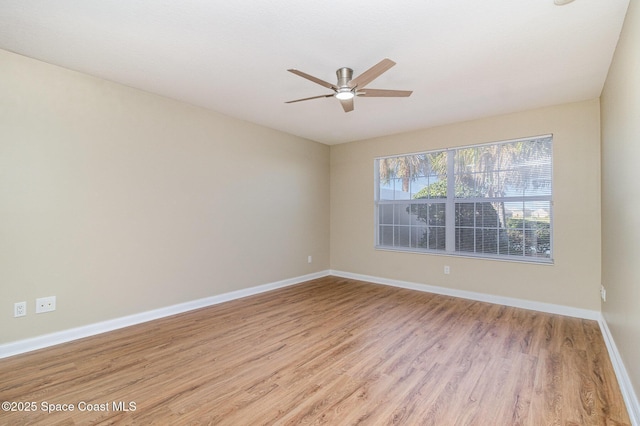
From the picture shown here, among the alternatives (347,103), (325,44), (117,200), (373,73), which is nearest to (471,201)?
(347,103)

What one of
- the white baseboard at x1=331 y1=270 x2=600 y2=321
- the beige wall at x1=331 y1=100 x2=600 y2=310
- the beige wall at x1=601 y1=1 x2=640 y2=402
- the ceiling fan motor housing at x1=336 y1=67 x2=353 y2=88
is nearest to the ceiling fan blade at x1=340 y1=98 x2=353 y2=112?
the ceiling fan motor housing at x1=336 y1=67 x2=353 y2=88

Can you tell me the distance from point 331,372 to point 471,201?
10.3 feet

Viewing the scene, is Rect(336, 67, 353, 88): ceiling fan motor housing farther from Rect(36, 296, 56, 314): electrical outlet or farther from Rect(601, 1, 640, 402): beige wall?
Rect(36, 296, 56, 314): electrical outlet

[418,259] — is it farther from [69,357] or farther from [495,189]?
[69,357]

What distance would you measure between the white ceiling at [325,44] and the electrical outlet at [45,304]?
207 cm

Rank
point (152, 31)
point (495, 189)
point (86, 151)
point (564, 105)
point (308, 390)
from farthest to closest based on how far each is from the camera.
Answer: point (495, 189) → point (564, 105) → point (86, 151) → point (152, 31) → point (308, 390)

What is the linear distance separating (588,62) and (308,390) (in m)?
3.43

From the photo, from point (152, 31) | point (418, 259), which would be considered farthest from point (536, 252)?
point (152, 31)

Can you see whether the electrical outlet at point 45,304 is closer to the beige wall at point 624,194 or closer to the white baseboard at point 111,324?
the white baseboard at point 111,324

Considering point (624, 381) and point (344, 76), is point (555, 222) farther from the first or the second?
point (344, 76)

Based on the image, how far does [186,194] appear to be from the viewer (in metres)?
3.55

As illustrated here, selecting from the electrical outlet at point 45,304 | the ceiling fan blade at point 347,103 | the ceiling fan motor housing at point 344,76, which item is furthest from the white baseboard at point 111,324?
the ceiling fan motor housing at point 344,76

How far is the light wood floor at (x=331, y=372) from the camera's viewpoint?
1746 millimetres

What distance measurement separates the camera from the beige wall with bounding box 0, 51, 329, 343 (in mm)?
2486
